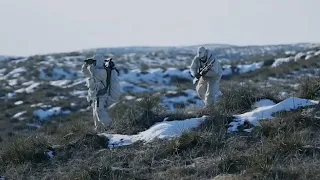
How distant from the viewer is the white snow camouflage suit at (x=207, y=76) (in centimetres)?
1163

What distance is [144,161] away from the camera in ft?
26.6

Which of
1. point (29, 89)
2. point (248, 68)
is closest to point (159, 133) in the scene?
point (29, 89)

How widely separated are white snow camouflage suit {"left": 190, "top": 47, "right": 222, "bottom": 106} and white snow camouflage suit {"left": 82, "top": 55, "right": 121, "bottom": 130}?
1.82m

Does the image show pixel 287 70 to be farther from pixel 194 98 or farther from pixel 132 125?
pixel 132 125

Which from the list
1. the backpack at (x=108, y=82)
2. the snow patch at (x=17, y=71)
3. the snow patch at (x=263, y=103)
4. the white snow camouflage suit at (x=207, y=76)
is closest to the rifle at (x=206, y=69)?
the white snow camouflage suit at (x=207, y=76)

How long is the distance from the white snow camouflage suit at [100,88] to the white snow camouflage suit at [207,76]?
5.98ft

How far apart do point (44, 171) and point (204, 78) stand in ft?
15.5

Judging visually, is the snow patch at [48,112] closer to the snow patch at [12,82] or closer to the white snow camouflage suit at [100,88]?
the snow patch at [12,82]

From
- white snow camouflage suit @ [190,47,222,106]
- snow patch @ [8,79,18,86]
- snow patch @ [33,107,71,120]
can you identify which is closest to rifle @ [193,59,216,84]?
white snow camouflage suit @ [190,47,222,106]

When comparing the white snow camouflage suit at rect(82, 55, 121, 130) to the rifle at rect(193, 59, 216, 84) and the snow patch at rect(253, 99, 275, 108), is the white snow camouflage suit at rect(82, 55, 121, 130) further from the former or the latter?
the snow patch at rect(253, 99, 275, 108)

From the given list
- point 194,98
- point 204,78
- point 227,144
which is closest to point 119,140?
point 227,144

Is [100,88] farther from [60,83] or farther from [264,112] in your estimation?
[60,83]

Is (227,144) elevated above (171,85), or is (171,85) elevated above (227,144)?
(227,144)

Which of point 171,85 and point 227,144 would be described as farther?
point 171,85
